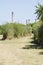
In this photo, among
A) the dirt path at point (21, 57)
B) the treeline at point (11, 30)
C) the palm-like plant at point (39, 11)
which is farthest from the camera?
the treeline at point (11, 30)

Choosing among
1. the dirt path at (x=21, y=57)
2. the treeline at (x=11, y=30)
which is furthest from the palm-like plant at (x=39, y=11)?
the treeline at (x=11, y=30)

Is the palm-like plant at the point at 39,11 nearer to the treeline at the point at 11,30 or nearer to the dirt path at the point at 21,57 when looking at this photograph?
the dirt path at the point at 21,57

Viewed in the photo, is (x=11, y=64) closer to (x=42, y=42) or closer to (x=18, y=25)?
(x=42, y=42)

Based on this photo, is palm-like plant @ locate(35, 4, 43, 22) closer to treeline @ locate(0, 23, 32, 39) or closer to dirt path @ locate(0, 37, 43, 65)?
dirt path @ locate(0, 37, 43, 65)

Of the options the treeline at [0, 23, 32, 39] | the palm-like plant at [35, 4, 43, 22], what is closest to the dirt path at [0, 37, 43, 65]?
the palm-like plant at [35, 4, 43, 22]

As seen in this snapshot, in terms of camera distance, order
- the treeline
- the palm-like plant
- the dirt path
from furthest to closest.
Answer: the treeline, the palm-like plant, the dirt path

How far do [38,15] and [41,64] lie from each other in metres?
14.7

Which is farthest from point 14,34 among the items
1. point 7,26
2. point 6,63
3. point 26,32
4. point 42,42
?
point 6,63

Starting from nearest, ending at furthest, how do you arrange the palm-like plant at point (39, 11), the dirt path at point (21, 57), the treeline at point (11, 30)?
the dirt path at point (21, 57), the palm-like plant at point (39, 11), the treeline at point (11, 30)

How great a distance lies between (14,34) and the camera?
47.1 metres

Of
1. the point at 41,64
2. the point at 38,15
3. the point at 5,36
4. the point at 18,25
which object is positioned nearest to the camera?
the point at 41,64

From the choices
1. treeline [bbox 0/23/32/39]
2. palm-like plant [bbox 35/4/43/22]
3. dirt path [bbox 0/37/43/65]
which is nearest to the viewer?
dirt path [bbox 0/37/43/65]

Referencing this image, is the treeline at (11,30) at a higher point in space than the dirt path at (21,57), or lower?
higher

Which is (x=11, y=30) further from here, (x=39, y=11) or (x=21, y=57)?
(x=21, y=57)
